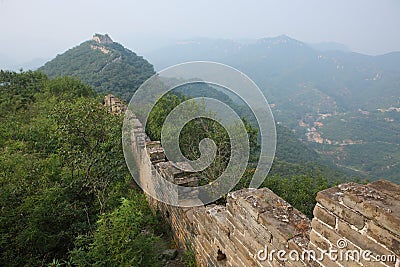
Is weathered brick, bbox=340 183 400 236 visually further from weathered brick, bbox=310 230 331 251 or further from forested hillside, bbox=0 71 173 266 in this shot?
forested hillside, bbox=0 71 173 266

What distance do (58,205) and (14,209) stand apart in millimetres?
626

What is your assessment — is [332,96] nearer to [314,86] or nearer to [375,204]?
[314,86]

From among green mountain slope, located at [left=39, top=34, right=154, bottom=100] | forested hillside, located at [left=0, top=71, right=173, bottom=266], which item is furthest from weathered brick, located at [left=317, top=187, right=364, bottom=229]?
green mountain slope, located at [left=39, top=34, right=154, bottom=100]

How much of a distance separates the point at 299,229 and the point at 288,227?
96 mm

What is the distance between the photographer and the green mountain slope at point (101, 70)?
2855 centimetres

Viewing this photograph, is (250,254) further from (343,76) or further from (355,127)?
(343,76)

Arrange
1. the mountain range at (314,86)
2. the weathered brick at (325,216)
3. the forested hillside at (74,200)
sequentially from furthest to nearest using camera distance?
the mountain range at (314,86) < the forested hillside at (74,200) < the weathered brick at (325,216)

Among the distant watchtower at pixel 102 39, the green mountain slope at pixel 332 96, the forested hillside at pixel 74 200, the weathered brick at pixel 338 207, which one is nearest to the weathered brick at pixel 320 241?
the weathered brick at pixel 338 207

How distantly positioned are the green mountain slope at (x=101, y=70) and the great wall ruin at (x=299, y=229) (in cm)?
2192

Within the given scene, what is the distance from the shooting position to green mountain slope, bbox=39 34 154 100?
2855 centimetres

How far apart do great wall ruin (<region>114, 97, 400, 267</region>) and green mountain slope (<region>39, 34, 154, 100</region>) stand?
21.9 metres

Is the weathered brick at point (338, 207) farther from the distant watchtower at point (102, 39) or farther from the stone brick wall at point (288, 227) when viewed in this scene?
the distant watchtower at point (102, 39)

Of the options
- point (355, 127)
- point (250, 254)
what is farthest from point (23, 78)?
point (355, 127)

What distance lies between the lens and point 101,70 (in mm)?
33438
